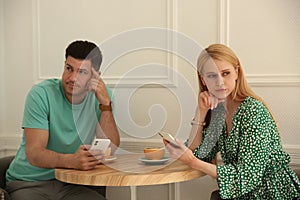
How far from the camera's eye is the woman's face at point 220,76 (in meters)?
2.23

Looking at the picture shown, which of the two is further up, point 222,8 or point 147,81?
point 222,8

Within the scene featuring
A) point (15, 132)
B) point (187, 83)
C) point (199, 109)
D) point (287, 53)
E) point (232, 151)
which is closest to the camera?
point (232, 151)

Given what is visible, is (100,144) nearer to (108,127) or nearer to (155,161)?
(155,161)

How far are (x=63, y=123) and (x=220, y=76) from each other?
36.0 inches

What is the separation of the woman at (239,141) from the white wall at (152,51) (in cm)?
44

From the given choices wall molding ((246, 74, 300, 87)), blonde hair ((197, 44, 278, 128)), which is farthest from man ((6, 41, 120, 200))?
wall molding ((246, 74, 300, 87))

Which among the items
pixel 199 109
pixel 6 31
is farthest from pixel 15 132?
pixel 199 109

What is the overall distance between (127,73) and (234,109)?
0.90 m

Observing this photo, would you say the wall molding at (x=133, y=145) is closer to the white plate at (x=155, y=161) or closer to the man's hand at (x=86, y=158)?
the white plate at (x=155, y=161)

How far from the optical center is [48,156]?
236 cm

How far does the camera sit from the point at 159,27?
2889mm

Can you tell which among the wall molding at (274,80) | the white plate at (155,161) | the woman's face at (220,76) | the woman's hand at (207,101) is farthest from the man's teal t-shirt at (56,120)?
the wall molding at (274,80)

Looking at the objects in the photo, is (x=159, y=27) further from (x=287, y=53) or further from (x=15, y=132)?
(x=15, y=132)

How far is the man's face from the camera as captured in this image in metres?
2.54
